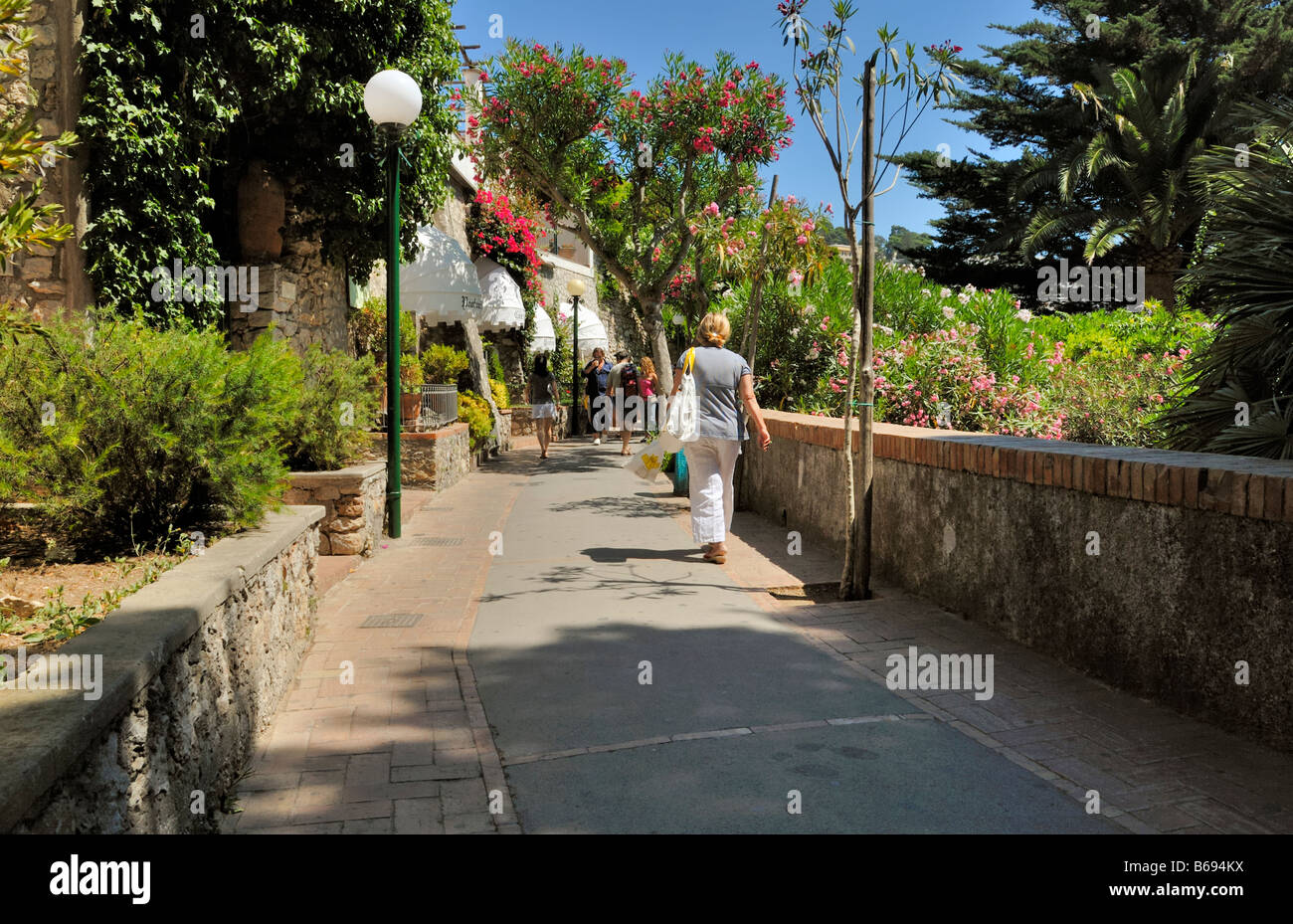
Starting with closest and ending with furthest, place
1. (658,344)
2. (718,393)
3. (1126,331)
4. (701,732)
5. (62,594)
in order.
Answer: (62,594) → (701,732) → (718,393) → (1126,331) → (658,344)

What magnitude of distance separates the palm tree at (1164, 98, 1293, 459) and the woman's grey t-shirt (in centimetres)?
310

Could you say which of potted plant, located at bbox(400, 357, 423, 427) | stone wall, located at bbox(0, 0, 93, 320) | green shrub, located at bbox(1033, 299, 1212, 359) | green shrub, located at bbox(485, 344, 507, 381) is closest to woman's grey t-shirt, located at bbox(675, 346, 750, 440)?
stone wall, located at bbox(0, 0, 93, 320)

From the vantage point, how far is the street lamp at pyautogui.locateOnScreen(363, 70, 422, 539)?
27.7 ft

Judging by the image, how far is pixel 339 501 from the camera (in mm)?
7766

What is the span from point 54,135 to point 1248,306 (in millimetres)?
8639

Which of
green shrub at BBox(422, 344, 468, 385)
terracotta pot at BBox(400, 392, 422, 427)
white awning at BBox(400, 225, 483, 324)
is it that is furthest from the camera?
green shrub at BBox(422, 344, 468, 385)

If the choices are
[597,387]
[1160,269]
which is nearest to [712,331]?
[597,387]

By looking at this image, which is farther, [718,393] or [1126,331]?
[1126,331]

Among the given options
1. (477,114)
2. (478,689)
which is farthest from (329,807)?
A: (477,114)

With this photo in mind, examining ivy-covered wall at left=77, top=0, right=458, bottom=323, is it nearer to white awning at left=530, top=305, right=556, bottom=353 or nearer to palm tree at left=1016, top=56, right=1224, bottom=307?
white awning at left=530, top=305, right=556, bottom=353

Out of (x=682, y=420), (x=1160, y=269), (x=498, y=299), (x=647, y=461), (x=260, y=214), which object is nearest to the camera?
(x=682, y=420)

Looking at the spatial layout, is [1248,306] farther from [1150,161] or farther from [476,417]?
[1150,161]

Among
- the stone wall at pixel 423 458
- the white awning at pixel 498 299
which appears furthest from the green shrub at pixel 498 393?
the stone wall at pixel 423 458

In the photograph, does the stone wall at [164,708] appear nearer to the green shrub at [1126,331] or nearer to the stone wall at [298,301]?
the stone wall at [298,301]
